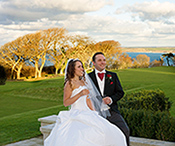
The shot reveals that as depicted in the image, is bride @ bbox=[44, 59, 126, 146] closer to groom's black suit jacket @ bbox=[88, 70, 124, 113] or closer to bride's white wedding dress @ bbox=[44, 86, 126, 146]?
bride's white wedding dress @ bbox=[44, 86, 126, 146]

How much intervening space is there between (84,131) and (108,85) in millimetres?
978

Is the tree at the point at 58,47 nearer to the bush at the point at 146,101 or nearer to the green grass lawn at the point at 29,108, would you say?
the green grass lawn at the point at 29,108

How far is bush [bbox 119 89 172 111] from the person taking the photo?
22.1 ft

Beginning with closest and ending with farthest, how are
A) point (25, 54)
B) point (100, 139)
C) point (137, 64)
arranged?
1. point (100, 139)
2. point (25, 54)
3. point (137, 64)

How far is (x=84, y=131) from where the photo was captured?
11.0ft

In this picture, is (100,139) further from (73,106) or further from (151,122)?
(151,122)

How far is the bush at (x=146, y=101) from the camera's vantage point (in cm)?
673

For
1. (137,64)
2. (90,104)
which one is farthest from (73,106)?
(137,64)

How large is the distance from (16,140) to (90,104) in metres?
3.38

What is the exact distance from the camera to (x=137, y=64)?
34688 millimetres

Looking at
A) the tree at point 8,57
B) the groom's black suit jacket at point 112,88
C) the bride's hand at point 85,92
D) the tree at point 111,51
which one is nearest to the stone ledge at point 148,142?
the groom's black suit jacket at point 112,88

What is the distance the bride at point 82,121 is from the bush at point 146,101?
2.90 metres

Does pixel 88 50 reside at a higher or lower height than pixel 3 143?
higher

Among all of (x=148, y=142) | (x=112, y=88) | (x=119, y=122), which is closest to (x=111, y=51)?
(x=148, y=142)
